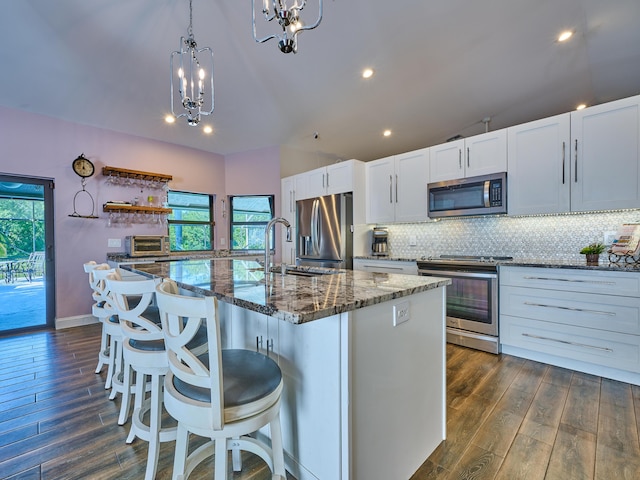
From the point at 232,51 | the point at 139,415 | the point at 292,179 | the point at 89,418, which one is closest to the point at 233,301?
the point at 139,415

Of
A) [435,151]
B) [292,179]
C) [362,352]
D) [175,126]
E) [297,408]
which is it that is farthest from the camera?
[292,179]

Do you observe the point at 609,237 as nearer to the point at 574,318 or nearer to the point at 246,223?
the point at 574,318

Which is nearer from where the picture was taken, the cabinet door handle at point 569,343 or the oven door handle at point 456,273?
the cabinet door handle at point 569,343

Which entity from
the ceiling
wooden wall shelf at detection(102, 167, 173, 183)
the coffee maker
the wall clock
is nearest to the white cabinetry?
→ the coffee maker

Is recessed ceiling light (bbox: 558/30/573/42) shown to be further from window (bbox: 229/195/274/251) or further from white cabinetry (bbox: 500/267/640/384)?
window (bbox: 229/195/274/251)

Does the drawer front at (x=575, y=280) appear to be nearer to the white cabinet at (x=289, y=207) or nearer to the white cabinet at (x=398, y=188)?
the white cabinet at (x=398, y=188)

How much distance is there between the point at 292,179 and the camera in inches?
188

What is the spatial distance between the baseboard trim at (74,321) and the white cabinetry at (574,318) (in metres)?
5.04

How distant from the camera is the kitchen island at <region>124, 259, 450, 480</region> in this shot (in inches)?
43.1

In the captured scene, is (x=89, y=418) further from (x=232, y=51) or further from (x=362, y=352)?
(x=232, y=51)

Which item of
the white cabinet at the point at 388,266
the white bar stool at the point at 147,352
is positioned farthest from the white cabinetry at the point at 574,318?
the white bar stool at the point at 147,352

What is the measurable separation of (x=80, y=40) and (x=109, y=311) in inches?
91.4

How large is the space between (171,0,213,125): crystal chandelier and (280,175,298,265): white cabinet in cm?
163

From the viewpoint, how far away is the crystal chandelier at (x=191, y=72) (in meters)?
2.20
